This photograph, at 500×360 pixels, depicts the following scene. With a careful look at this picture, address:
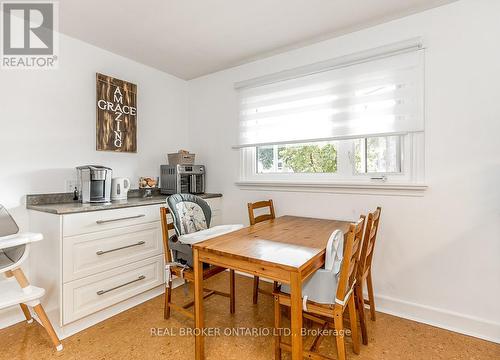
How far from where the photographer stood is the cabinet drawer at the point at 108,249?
1.87 metres

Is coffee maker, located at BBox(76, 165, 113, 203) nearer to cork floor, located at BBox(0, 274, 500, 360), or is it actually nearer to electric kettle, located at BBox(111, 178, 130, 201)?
electric kettle, located at BBox(111, 178, 130, 201)

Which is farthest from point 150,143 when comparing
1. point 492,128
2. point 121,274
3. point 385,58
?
point 492,128

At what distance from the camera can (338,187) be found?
92.4 inches

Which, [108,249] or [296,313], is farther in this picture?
[108,249]

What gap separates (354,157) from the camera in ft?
7.68

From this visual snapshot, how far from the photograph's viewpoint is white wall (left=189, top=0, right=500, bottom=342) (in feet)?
5.95

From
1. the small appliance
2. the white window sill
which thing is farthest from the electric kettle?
the white window sill

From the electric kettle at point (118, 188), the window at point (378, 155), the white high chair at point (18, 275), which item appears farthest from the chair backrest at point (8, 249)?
the window at point (378, 155)

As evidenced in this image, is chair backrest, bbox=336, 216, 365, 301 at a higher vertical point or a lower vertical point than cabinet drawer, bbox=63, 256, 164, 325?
higher

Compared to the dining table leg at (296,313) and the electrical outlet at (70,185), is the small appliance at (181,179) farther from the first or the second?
the dining table leg at (296,313)

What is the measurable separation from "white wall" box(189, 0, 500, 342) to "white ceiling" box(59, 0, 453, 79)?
0.78 ft

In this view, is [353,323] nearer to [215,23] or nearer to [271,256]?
[271,256]

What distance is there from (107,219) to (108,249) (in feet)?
0.77

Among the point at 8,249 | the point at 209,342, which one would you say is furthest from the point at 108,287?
the point at 209,342
